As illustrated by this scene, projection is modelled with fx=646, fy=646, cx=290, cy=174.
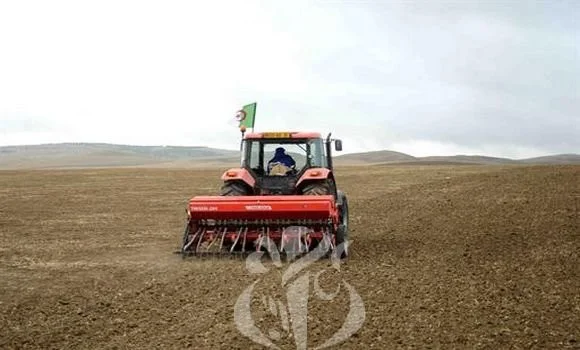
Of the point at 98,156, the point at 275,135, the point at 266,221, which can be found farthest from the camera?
the point at 98,156

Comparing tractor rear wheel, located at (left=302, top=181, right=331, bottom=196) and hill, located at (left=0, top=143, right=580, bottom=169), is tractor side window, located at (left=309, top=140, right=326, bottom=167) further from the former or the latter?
hill, located at (left=0, top=143, right=580, bottom=169)

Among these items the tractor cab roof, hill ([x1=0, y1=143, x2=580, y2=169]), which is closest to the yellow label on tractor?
the tractor cab roof

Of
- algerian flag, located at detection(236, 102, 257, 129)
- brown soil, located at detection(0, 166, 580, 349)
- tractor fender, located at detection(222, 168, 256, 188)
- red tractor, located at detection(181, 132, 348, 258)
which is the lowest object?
brown soil, located at detection(0, 166, 580, 349)

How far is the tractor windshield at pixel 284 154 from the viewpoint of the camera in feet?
35.3

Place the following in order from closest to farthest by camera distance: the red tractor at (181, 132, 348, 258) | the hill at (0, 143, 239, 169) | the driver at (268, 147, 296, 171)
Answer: the red tractor at (181, 132, 348, 258), the driver at (268, 147, 296, 171), the hill at (0, 143, 239, 169)

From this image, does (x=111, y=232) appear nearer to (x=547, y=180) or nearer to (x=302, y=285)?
(x=302, y=285)

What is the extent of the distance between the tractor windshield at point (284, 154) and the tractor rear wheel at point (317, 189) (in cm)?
62

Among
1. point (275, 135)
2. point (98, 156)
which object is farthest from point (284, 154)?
point (98, 156)

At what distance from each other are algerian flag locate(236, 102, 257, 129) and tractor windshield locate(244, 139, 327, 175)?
546 millimetres

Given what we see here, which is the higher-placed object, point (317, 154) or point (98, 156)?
point (317, 154)

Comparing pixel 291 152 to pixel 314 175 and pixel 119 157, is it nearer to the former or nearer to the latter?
pixel 314 175

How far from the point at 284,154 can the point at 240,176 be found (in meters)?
1.04

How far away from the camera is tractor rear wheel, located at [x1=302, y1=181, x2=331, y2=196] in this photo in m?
9.98

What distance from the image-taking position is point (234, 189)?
33.6 feet
